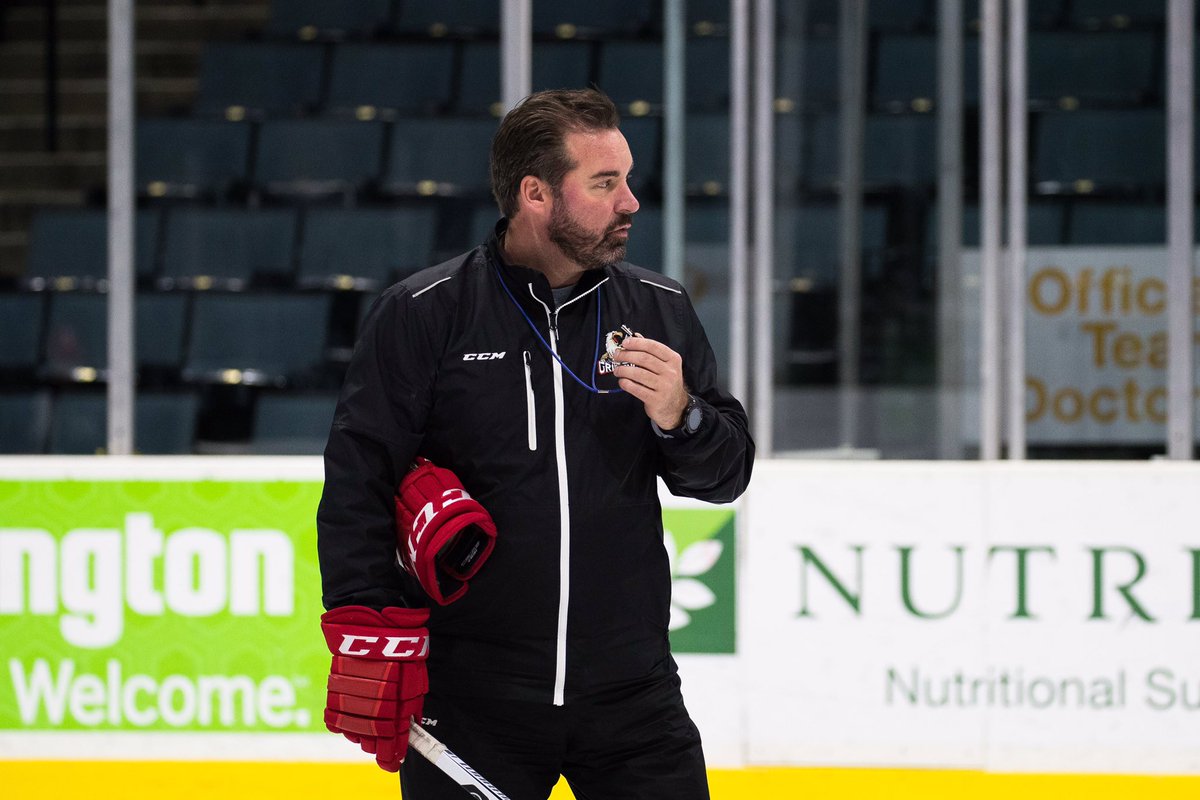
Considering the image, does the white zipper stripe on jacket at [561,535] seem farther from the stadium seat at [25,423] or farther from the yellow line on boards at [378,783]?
the stadium seat at [25,423]

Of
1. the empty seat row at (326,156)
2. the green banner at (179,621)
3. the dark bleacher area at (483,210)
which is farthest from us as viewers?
the empty seat row at (326,156)

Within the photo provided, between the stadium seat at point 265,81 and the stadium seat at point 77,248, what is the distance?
0.46m

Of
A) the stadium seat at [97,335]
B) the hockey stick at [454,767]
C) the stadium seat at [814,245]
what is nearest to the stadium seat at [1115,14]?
the stadium seat at [814,245]

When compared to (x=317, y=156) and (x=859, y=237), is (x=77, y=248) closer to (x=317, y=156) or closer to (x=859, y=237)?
(x=317, y=156)

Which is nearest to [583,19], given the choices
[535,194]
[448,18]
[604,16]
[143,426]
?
[604,16]

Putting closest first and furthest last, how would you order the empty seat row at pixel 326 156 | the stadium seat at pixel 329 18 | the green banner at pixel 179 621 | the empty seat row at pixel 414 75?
the green banner at pixel 179 621, the empty seat row at pixel 414 75, the empty seat row at pixel 326 156, the stadium seat at pixel 329 18

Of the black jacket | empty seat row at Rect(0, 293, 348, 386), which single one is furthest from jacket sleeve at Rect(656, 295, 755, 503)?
empty seat row at Rect(0, 293, 348, 386)

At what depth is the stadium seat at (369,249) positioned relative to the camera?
490 cm

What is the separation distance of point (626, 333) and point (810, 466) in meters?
2.43

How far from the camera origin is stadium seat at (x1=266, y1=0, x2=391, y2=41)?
5.02 m

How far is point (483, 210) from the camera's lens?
16.2ft

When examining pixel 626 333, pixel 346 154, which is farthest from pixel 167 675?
pixel 626 333

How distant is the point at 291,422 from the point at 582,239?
9.66ft

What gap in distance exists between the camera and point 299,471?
14.4 feet
